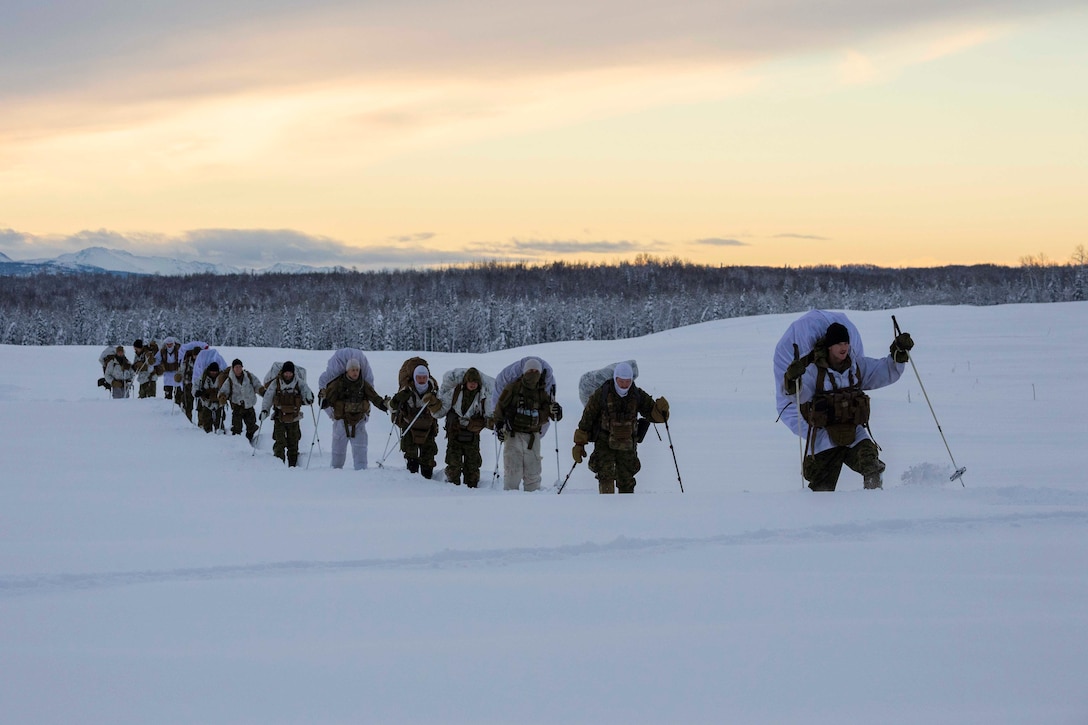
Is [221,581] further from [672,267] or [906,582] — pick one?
[672,267]

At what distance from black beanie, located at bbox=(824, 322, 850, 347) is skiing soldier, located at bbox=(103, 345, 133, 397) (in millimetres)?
21937

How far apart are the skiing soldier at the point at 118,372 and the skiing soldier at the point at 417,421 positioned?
1617 cm

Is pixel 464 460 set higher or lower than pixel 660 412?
lower

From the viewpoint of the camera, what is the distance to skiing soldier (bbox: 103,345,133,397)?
82.7 ft

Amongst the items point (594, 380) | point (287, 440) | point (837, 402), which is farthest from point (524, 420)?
point (287, 440)

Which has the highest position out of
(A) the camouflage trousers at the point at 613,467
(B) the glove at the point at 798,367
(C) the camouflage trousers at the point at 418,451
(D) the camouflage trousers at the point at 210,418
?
(B) the glove at the point at 798,367

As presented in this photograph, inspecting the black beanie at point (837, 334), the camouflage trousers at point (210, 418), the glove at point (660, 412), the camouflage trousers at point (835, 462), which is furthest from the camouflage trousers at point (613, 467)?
the camouflage trousers at point (210, 418)

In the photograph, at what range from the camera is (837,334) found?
26.6 ft

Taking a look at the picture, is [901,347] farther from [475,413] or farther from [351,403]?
[351,403]

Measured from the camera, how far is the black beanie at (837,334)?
26.6 ft

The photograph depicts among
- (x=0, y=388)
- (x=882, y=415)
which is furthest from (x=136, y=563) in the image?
(x=0, y=388)

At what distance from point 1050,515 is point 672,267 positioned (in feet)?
568

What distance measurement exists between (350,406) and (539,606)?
8.93m

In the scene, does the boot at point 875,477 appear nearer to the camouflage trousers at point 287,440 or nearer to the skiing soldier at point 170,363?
the camouflage trousers at point 287,440
